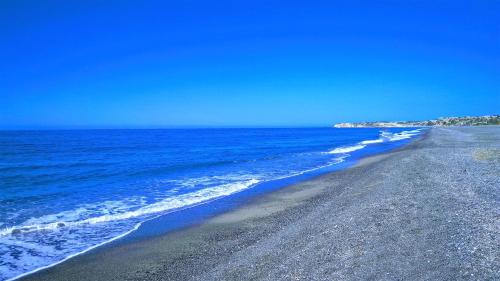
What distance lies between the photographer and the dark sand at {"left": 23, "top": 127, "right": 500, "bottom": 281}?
6855 mm

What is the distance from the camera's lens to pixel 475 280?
5848mm

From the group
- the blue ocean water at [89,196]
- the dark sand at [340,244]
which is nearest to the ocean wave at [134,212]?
the blue ocean water at [89,196]

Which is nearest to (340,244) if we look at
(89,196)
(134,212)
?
(134,212)

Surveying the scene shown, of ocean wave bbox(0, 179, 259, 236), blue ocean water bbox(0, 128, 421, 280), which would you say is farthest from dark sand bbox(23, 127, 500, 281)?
ocean wave bbox(0, 179, 259, 236)

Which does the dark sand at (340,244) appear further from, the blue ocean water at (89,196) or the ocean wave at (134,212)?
the ocean wave at (134,212)

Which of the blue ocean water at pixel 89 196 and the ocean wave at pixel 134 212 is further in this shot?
the ocean wave at pixel 134 212

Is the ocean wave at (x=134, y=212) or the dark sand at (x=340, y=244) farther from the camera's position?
the ocean wave at (x=134, y=212)

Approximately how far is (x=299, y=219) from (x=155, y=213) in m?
6.34

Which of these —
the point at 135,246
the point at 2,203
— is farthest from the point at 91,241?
the point at 2,203

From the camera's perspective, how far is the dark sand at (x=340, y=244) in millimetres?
6855

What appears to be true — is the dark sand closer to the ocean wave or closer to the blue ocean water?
the blue ocean water

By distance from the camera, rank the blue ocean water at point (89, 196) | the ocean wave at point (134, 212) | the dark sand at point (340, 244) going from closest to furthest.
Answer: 1. the dark sand at point (340, 244)
2. the blue ocean water at point (89, 196)
3. the ocean wave at point (134, 212)

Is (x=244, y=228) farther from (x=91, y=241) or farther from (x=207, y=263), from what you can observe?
(x=91, y=241)

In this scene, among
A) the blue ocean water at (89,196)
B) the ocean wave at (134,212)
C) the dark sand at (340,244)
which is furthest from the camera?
the ocean wave at (134,212)
